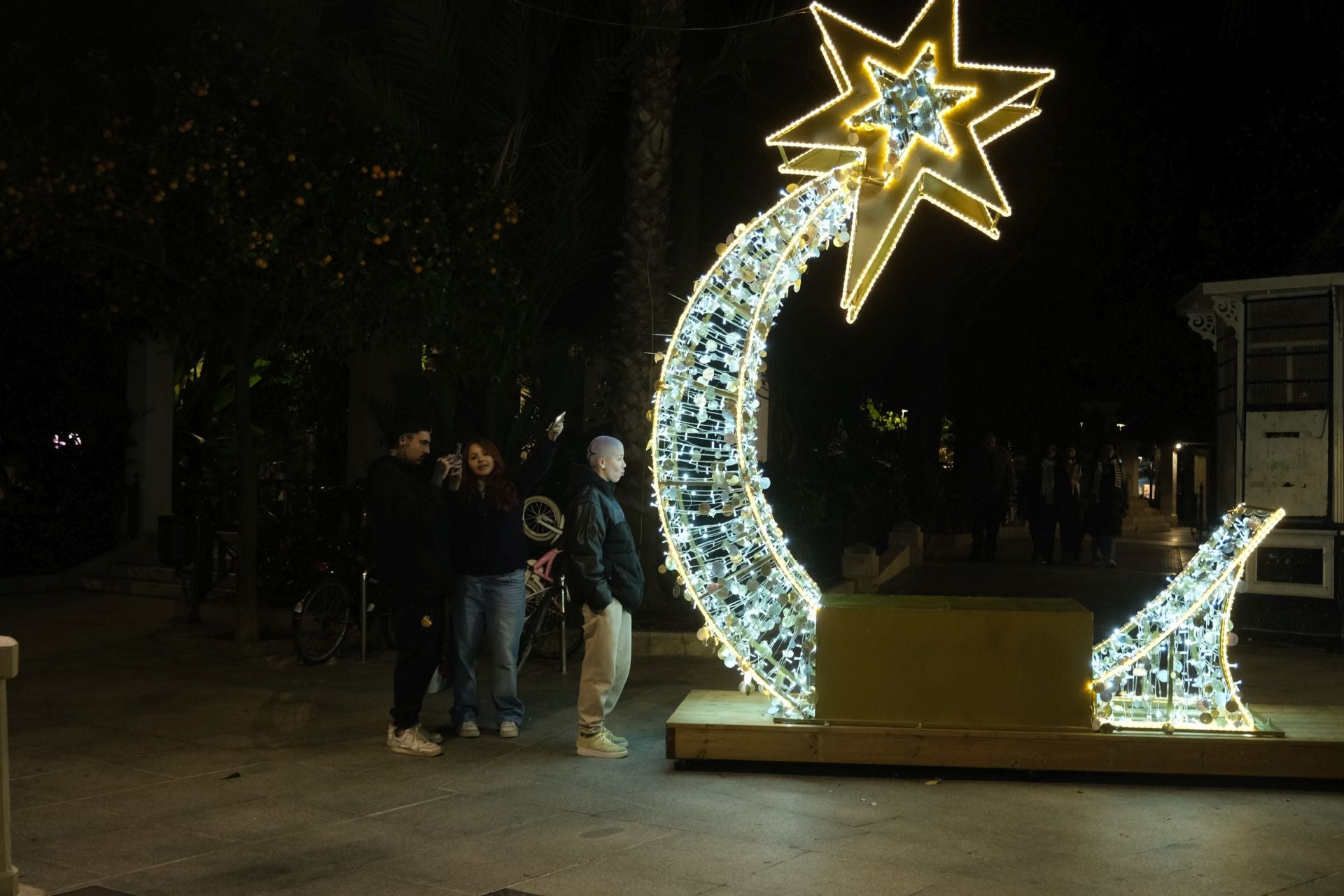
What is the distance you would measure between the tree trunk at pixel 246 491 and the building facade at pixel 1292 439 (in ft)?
26.7

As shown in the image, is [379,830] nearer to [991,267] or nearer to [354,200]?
[354,200]

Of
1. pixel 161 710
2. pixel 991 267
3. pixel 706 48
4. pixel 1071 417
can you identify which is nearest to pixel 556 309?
pixel 706 48

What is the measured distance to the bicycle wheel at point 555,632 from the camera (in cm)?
1130

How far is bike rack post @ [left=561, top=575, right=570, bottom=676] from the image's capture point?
11.1m

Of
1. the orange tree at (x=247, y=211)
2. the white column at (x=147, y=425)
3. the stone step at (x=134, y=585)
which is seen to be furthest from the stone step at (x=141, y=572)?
the orange tree at (x=247, y=211)

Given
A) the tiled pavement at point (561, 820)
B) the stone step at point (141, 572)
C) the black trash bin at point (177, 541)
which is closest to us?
the tiled pavement at point (561, 820)

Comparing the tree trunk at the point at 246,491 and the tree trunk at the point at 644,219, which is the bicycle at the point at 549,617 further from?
the tree trunk at the point at 246,491

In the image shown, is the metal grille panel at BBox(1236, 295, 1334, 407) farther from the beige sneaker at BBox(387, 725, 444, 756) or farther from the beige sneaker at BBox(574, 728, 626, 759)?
the beige sneaker at BBox(387, 725, 444, 756)

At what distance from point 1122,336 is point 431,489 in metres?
22.3

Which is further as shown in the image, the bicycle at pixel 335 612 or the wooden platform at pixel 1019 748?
the bicycle at pixel 335 612

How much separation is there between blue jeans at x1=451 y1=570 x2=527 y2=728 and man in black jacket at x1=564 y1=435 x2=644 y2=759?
1.84 ft

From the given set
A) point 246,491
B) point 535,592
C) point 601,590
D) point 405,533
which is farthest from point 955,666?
point 246,491

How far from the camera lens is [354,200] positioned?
11.1 meters

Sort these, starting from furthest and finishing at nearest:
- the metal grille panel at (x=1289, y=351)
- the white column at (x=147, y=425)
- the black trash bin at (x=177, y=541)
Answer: the white column at (x=147, y=425)
the black trash bin at (x=177, y=541)
the metal grille panel at (x=1289, y=351)
